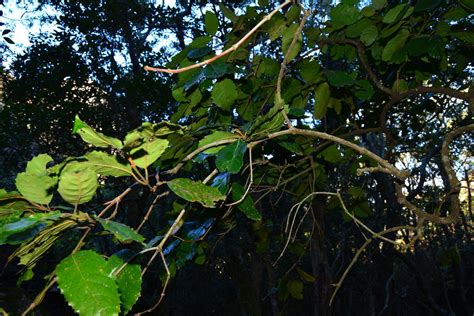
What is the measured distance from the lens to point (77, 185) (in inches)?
25.2

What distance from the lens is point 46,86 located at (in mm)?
7336

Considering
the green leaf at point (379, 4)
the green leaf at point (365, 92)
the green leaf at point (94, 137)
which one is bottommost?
the green leaf at point (94, 137)

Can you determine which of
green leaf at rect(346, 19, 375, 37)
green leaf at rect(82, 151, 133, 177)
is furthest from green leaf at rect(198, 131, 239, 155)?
green leaf at rect(346, 19, 375, 37)

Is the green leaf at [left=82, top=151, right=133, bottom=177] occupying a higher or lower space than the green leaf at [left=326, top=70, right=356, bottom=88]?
lower

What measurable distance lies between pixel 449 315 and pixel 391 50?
3040 mm

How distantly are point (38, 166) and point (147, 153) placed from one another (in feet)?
0.64

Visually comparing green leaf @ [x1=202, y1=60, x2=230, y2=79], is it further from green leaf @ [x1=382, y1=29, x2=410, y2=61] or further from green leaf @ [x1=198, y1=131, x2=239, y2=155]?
green leaf @ [x1=382, y1=29, x2=410, y2=61]

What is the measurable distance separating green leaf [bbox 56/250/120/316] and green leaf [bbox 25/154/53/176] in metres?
0.20

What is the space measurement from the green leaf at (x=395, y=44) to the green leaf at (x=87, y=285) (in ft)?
3.97

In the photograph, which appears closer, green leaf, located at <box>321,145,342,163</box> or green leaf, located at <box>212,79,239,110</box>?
green leaf, located at <box>212,79,239,110</box>

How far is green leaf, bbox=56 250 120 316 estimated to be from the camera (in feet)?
1.76

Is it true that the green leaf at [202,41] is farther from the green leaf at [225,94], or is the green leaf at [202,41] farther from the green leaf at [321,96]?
the green leaf at [321,96]

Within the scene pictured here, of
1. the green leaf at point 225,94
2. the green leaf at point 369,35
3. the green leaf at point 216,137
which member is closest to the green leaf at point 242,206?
the green leaf at point 216,137

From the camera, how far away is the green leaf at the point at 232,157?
81 cm
